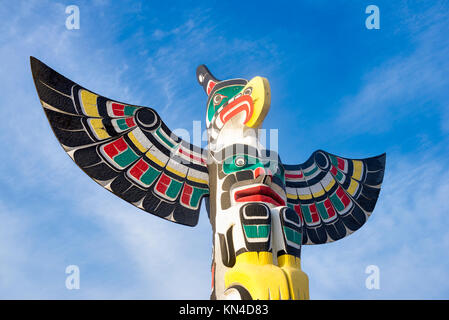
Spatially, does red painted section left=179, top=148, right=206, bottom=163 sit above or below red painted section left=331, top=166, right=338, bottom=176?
below

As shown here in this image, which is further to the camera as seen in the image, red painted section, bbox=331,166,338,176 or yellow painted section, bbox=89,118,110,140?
red painted section, bbox=331,166,338,176

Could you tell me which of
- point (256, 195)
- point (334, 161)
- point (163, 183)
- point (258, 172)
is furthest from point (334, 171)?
point (163, 183)

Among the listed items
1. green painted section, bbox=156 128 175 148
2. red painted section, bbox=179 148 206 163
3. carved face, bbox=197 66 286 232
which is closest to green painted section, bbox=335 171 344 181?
carved face, bbox=197 66 286 232

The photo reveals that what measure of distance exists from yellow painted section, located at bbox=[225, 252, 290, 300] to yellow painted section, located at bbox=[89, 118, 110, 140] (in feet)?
Result: 11.0

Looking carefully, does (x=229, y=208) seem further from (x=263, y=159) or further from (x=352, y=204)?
(x=352, y=204)

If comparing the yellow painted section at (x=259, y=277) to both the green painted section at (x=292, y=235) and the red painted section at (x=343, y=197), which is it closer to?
the green painted section at (x=292, y=235)

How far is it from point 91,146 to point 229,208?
2.68m

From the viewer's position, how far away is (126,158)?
8.33 m

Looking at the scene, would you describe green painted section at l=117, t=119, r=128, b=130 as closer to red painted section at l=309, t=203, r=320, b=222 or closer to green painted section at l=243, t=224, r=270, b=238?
green painted section at l=243, t=224, r=270, b=238

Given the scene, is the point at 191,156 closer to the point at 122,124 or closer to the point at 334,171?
the point at 122,124

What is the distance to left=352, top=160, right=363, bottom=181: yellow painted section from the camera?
10484mm
